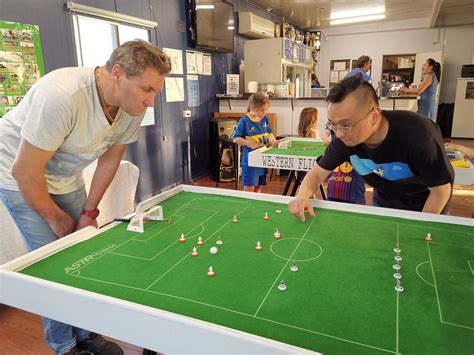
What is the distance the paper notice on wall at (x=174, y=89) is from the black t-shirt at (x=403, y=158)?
351cm

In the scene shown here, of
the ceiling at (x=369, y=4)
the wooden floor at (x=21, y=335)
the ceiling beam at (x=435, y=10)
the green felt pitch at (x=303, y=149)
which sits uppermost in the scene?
the ceiling at (x=369, y=4)

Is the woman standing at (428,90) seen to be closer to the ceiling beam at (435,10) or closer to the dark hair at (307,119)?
the ceiling beam at (435,10)

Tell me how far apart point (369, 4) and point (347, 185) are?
6.07 meters

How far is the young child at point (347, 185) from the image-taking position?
283 centimetres

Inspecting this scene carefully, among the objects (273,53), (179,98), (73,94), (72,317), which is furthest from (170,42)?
(72,317)

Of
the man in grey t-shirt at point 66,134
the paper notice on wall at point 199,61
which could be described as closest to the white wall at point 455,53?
the paper notice on wall at point 199,61

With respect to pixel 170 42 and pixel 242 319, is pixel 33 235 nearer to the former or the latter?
pixel 242 319

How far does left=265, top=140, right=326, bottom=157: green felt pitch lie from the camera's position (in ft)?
10.8

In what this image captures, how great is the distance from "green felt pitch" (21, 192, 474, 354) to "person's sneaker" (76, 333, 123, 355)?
0.52m

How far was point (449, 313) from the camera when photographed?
3.23 feet

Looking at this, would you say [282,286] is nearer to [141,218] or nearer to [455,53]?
[141,218]

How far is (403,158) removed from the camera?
5.50 feet

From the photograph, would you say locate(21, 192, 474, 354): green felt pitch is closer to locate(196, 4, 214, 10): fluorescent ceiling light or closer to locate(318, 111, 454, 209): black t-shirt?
locate(318, 111, 454, 209): black t-shirt

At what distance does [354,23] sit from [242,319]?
1017 cm
